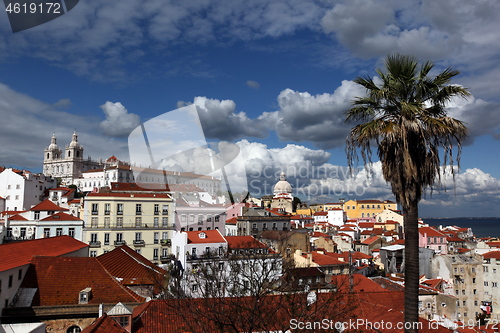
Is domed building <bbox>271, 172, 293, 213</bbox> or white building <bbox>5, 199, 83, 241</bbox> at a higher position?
domed building <bbox>271, 172, 293, 213</bbox>

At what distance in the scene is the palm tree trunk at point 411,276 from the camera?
7.54 metres

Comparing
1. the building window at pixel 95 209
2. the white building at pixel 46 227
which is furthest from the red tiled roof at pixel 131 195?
the white building at pixel 46 227

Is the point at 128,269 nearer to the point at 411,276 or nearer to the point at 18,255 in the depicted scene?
the point at 18,255

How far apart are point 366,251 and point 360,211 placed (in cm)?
7269

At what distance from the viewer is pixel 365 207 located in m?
140

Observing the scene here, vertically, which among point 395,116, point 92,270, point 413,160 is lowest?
point 92,270

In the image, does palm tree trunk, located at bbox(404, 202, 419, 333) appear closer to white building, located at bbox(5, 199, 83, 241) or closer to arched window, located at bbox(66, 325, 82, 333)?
arched window, located at bbox(66, 325, 82, 333)

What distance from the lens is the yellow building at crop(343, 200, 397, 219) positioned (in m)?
138

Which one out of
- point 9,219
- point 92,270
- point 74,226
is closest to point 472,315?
point 92,270

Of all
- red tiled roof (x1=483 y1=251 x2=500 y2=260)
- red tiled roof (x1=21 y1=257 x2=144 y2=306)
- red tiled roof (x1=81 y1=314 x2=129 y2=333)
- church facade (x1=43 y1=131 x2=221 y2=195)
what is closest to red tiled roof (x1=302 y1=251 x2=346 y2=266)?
red tiled roof (x1=483 y1=251 x2=500 y2=260)

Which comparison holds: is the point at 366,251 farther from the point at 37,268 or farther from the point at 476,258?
the point at 37,268

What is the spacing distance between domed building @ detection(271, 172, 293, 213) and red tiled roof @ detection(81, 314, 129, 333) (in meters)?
116

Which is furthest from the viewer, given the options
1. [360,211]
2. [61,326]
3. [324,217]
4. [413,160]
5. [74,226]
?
[360,211]

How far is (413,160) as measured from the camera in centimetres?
797
